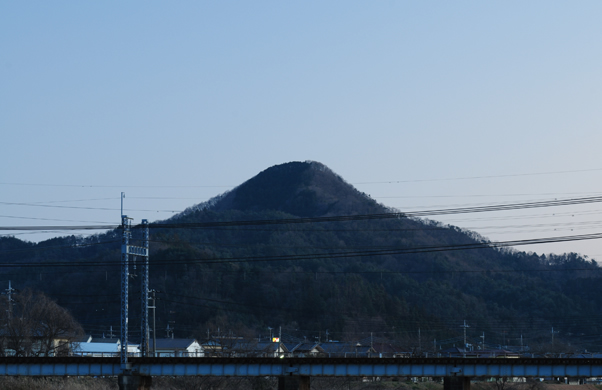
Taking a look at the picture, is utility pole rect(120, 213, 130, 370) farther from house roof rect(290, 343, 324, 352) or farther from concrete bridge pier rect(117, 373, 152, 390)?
house roof rect(290, 343, 324, 352)

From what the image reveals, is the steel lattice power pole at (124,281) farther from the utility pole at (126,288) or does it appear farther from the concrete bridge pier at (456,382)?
the concrete bridge pier at (456,382)

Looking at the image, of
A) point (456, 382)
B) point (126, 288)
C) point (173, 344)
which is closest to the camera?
A: point (126, 288)

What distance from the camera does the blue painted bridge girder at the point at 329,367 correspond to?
2345 inches

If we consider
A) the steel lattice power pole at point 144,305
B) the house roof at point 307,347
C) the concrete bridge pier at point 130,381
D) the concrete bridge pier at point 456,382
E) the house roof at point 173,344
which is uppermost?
the steel lattice power pole at point 144,305

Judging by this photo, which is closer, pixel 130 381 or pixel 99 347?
pixel 130 381

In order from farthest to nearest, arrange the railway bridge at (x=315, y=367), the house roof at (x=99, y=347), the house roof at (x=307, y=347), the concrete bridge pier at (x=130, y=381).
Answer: the house roof at (x=307, y=347) < the house roof at (x=99, y=347) < the railway bridge at (x=315, y=367) < the concrete bridge pier at (x=130, y=381)

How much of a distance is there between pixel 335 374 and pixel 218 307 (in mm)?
92472

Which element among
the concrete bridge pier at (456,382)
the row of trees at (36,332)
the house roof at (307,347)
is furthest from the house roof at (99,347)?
the concrete bridge pier at (456,382)

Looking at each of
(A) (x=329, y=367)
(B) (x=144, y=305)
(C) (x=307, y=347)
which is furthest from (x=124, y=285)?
(C) (x=307, y=347)

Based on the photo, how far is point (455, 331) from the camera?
504 feet

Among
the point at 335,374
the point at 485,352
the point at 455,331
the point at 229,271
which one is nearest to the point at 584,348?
the point at 455,331

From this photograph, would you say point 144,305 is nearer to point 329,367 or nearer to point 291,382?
point 291,382

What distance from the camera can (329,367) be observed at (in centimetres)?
6009

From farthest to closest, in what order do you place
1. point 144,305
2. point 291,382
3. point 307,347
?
point 307,347 → point 291,382 → point 144,305
